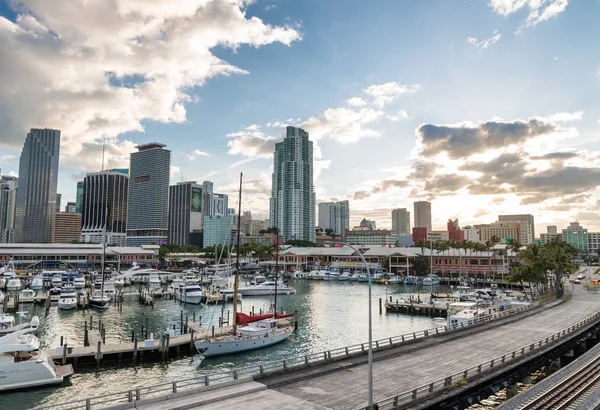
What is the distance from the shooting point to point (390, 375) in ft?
96.0

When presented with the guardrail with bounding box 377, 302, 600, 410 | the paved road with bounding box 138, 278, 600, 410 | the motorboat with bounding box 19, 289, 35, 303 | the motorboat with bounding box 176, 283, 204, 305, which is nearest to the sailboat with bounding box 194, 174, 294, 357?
the paved road with bounding box 138, 278, 600, 410

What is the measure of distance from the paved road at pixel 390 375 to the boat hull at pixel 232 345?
20.0 m

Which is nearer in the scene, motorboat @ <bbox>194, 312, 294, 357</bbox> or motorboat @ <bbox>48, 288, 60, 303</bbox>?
motorboat @ <bbox>194, 312, 294, 357</bbox>

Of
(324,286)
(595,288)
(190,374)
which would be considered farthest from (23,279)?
(595,288)

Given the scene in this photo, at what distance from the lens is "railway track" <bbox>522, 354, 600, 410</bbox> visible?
26.9 metres

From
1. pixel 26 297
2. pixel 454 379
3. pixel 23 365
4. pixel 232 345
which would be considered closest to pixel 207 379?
pixel 454 379

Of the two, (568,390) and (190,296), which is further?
(190,296)

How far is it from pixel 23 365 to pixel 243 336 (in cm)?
2190

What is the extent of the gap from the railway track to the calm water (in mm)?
26908

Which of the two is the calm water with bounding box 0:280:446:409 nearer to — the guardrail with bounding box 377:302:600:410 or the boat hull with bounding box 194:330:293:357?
the boat hull with bounding box 194:330:293:357

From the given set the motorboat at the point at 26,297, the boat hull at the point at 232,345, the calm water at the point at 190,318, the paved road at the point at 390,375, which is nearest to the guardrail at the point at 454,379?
the paved road at the point at 390,375

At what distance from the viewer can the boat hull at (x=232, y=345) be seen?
4531 cm

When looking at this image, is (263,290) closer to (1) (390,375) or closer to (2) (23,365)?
(2) (23,365)

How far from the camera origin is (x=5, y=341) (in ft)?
117
